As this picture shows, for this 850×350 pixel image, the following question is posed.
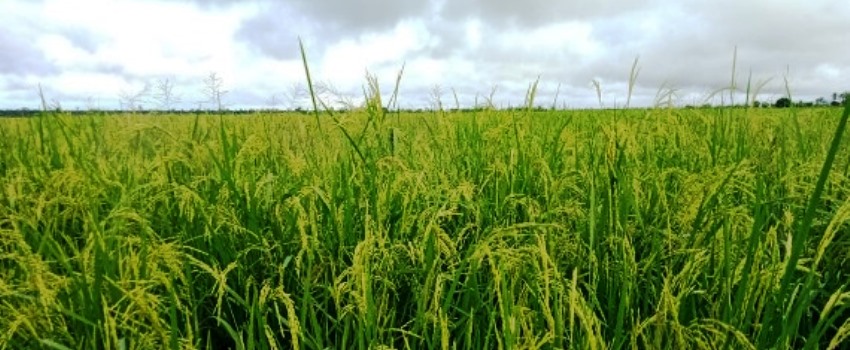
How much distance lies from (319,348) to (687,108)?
3744mm

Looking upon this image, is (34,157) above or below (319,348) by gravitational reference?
above

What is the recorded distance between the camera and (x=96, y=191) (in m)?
2.05

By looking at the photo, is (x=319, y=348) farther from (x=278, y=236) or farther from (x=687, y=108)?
(x=687, y=108)

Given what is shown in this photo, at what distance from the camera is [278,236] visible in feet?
6.55

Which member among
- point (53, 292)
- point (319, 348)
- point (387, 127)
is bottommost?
point (319, 348)

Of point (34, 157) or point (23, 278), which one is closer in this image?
point (23, 278)

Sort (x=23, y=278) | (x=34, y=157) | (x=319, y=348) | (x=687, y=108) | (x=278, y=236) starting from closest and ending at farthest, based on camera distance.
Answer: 1. (x=319, y=348)
2. (x=23, y=278)
3. (x=278, y=236)
4. (x=34, y=157)
5. (x=687, y=108)

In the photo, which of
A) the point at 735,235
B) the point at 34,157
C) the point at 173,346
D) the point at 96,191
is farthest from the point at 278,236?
the point at 34,157

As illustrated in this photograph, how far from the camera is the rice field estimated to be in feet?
4.31

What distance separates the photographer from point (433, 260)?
163 cm

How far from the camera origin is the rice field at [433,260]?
1314 millimetres

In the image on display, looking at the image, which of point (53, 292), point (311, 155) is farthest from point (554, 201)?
point (53, 292)

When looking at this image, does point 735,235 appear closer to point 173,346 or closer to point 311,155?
point 173,346

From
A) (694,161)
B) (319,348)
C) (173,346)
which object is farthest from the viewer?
(694,161)
